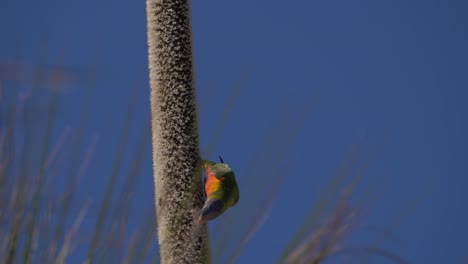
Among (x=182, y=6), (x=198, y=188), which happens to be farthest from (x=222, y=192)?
(x=182, y=6)

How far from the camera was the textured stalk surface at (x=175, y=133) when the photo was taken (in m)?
1.18

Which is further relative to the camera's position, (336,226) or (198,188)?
(198,188)

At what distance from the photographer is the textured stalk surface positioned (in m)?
1.18

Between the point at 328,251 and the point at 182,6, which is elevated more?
the point at 182,6

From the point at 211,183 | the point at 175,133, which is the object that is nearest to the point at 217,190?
the point at 211,183

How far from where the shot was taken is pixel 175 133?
122 cm

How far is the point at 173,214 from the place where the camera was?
3.86 ft

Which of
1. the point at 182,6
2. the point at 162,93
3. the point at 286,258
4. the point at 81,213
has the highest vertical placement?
the point at 182,6

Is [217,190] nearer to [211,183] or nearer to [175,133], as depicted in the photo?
[211,183]

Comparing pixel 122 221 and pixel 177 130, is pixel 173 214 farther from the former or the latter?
pixel 122 221

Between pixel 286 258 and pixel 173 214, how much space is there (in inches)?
10.7

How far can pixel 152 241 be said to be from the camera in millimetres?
949

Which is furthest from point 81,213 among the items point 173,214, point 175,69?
point 175,69

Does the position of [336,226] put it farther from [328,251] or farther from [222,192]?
[222,192]
